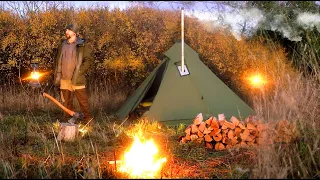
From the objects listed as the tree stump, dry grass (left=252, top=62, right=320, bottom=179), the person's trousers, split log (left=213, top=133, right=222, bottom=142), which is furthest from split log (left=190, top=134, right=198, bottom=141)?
the person's trousers

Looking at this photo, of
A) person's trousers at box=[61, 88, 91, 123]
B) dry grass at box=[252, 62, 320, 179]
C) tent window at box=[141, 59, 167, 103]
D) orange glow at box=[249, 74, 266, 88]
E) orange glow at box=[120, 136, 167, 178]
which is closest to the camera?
dry grass at box=[252, 62, 320, 179]

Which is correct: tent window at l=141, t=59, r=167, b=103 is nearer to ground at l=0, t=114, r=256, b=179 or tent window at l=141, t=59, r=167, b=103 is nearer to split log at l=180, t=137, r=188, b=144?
ground at l=0, t=114, r=256, b=179

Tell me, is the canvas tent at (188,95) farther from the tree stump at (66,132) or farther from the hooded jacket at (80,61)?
the tree stump at (66,132)

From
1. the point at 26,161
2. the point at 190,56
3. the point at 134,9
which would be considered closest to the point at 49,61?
the point at 134,9

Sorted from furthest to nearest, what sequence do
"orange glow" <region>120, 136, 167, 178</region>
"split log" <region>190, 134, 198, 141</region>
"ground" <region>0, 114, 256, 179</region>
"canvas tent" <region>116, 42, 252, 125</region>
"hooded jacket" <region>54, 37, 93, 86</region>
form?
1. "canvas tent" <region>116, 42, 252, 125</region>
2. "hooded jacket" <region>54, 37, 93, 86</region>
3. "split log" <region>190, 134, 198, 141</region>
4. "ground" <region>0, 114, 256, 179</region>
5. "orange glow" <region>120, 136, 167, 178</region>

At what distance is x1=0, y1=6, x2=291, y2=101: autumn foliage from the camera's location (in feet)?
33.4

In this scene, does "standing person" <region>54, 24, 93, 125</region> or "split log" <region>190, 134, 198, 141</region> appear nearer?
"split log" <region>190, 134, 198, 141</region>

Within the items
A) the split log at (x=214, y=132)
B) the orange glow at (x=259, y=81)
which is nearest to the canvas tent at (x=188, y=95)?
the orange glow at (x=259, y=81)

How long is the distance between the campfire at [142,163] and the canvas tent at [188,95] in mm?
3275

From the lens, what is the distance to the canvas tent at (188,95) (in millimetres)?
8305

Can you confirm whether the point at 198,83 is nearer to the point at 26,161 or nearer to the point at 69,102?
the point at 69,102

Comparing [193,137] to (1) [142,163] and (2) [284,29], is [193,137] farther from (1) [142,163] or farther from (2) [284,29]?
(2) [284,29]

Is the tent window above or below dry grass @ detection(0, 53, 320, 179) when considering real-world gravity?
above

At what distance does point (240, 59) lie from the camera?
1138cm
